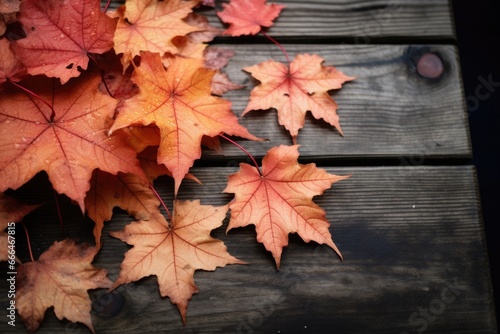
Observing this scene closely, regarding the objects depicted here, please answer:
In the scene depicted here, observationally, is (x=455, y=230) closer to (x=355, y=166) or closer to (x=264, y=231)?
(x=355, y=166)

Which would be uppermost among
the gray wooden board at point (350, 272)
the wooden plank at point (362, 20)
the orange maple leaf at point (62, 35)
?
the orange maple leaf at point (62, 35)

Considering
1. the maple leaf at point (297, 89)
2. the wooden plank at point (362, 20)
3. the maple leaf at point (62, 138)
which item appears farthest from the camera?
the wooden plank at point (362, 20)

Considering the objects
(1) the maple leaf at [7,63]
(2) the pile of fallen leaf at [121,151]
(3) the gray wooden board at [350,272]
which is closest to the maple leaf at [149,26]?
(2) the pile of fallen leaf at [121,151]

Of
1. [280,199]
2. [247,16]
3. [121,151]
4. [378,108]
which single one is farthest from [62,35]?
[378,108]

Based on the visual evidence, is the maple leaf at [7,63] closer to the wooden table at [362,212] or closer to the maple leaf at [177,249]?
the wooden table at [362,212]

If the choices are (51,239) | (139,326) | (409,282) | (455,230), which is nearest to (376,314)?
(409,282)

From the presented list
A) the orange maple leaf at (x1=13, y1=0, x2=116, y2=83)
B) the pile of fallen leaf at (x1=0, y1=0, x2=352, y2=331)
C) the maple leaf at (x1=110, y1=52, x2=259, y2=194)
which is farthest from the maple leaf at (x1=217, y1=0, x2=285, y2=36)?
the orange maple leaf at (x1=13, y1=0, x2=116, y2=83)

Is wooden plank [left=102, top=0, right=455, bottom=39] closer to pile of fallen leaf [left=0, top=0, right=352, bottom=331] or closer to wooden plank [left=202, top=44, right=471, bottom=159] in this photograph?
wooden plank [left=202, top=44, right=471, bottom=159]
